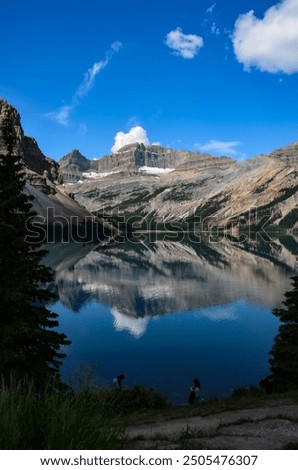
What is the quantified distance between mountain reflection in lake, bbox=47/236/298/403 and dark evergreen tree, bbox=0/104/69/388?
417 centimetres

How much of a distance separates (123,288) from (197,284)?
1608 cm

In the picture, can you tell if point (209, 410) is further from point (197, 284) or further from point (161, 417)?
point (197, 284)

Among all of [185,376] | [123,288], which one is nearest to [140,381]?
[185,376]

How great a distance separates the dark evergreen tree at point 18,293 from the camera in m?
15.6

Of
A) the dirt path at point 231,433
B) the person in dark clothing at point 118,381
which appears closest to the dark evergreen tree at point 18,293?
the dirt path at point 231,433

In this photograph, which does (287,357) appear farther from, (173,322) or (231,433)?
(173,322)

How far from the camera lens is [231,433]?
34.0ft

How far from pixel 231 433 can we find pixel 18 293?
9.58 metres

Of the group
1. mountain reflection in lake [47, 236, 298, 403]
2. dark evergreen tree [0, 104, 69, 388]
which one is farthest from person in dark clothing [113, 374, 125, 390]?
dark evergreen tree [0, 104, 69, 388]

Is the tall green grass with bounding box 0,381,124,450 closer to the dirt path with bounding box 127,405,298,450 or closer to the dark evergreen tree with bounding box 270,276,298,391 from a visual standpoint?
the dirt path with bounding box 127,405,298,450

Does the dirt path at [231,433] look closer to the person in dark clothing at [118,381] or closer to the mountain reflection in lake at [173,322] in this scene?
the mountain reflection in lake at [173,322]

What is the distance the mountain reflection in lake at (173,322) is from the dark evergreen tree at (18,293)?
4172mm

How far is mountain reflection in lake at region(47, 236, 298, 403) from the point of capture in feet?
115

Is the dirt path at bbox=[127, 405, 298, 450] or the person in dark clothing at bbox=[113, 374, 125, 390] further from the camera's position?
the person in dark clothing at bbox=[113, 374, 125, 390]
